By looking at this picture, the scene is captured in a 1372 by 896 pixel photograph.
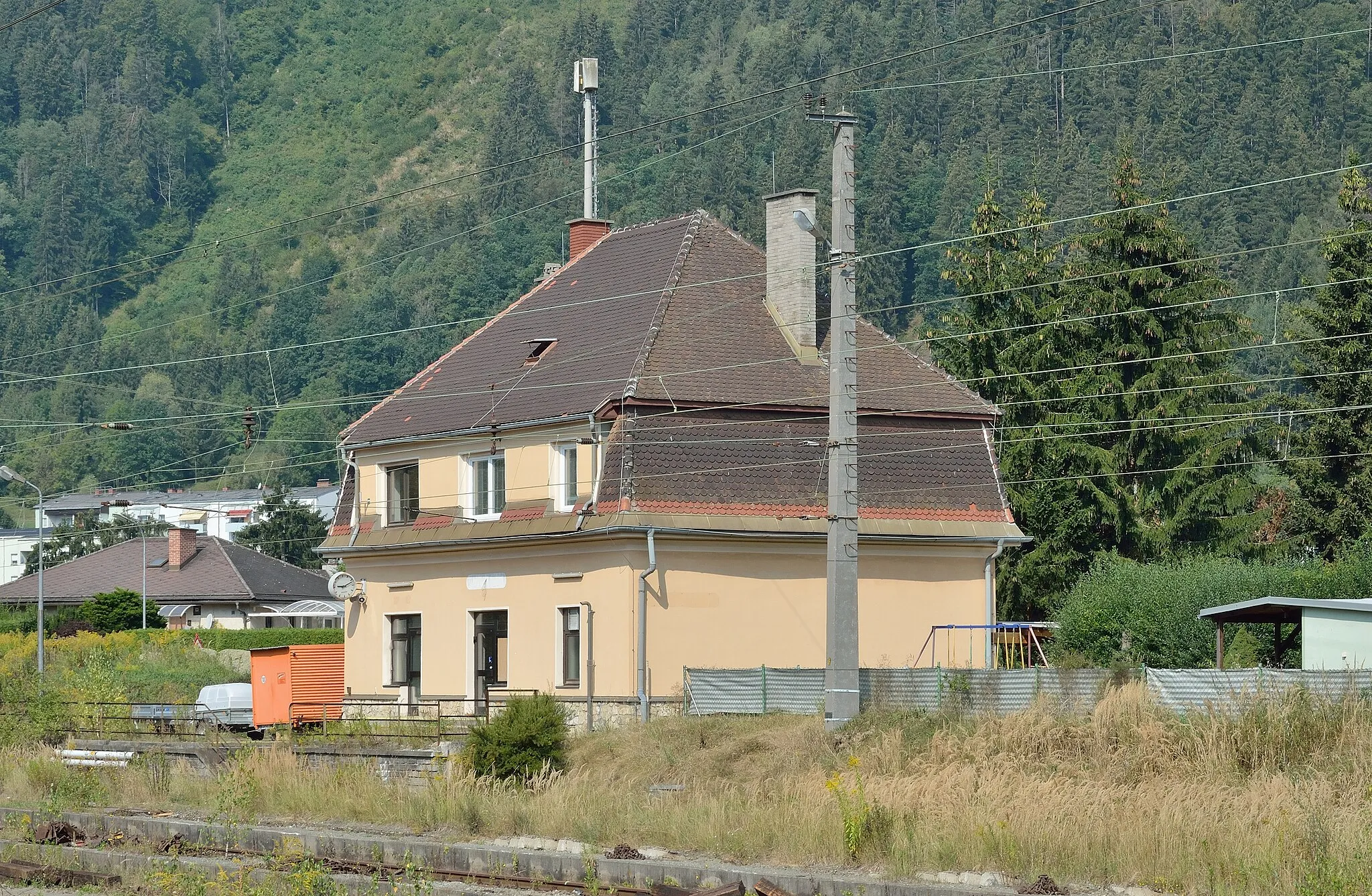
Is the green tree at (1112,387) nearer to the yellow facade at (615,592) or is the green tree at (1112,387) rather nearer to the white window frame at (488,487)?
the yellow facade at (615,592)

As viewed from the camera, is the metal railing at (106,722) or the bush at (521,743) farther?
the metal railing at (106,722)

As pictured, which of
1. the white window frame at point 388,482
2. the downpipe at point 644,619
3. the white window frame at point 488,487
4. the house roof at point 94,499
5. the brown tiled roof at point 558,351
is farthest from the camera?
the house roof at point 94,499

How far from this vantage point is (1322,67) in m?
167

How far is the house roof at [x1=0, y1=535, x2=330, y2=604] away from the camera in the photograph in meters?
93.0

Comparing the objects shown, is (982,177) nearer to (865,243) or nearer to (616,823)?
(616,823)

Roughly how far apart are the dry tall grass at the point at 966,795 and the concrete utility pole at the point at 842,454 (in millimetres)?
736

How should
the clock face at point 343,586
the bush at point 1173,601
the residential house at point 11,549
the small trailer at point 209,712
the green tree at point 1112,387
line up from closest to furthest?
the small trailer at point 209,712 < the clock face at point 343,586 < the bush at point 1173,601 < the green tree at point 1112,387 < the residential house at point 11,549

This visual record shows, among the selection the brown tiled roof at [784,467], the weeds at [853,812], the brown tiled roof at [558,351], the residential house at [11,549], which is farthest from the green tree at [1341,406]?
the residential house at [11,549]

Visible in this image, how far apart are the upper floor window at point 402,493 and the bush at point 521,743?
39.8 feet

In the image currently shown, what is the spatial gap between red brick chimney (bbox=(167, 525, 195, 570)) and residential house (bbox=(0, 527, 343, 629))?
0.04 m

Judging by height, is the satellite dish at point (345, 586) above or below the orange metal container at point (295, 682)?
above

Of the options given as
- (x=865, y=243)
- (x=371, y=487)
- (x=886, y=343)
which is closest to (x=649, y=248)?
(x=886, y=343)

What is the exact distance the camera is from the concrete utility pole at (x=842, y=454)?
2477cm

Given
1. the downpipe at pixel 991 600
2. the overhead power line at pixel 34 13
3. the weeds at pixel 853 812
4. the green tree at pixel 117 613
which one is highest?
the overhead power line at pixel 34 13
